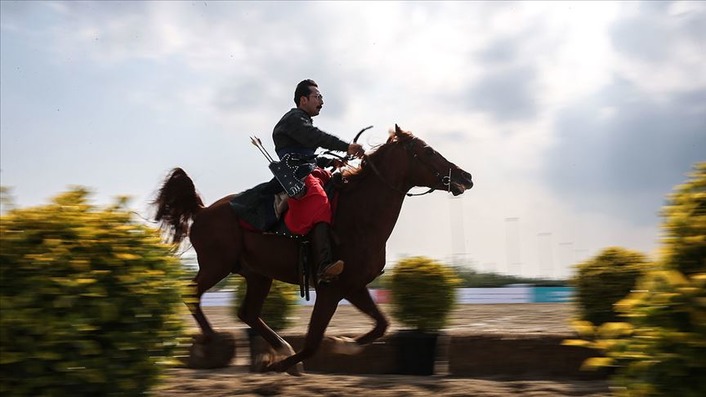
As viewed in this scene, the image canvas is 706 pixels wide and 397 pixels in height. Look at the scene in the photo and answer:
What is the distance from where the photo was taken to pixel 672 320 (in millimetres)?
3027

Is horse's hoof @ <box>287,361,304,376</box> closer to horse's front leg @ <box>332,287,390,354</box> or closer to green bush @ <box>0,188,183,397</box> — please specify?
horse's front leg @ <box>332,287,390,354</box>

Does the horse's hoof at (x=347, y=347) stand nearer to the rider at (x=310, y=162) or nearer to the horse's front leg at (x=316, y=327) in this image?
the horse's front leg at (x=316, y=327)

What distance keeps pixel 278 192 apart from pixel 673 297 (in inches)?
186

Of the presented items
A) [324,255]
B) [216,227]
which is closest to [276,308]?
[216,227]

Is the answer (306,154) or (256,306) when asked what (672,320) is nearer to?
(306,154)

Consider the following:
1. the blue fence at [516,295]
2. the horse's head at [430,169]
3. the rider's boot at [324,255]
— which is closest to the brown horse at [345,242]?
the horse's head at [430,169]

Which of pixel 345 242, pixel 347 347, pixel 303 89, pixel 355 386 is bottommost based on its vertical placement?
pixel 355 386

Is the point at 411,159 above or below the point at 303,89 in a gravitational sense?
below

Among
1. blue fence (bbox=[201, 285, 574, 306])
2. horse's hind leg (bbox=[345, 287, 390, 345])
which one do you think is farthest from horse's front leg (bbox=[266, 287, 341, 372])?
blue fence (bbox=[201, 285, 574, 306])

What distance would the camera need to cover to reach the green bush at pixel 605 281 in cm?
700

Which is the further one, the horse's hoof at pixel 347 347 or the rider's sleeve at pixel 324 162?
the rider's sleeve at pixel 324 162

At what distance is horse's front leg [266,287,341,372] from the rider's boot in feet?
0.58

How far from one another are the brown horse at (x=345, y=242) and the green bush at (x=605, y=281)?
1408mm

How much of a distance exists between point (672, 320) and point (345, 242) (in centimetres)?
403
